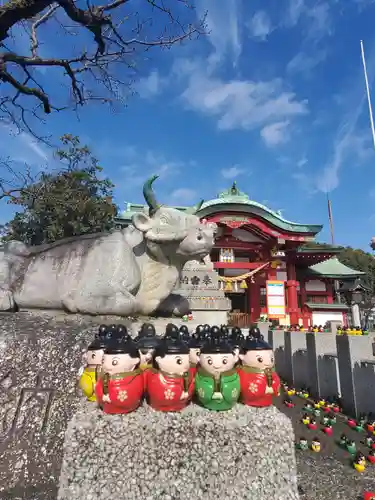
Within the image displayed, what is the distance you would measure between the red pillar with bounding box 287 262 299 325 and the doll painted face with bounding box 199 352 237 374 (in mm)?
13781

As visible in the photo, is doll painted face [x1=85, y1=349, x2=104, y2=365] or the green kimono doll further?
doll painted face [x1=85, y1=349, x2=104, y2=365]

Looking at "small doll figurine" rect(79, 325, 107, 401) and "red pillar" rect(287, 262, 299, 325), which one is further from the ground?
"red pillar" rect(287, 262, 299, 325)

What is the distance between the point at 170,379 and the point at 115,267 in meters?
1.49

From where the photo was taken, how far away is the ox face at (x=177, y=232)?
2895 millimetres

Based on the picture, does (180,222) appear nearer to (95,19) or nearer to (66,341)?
(66,341)

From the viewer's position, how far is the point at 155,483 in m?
1.42

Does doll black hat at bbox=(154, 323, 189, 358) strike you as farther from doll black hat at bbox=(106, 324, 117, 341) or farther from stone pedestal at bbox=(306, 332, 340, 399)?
stone pedestal at bbox=(306, 332, 340, 399)

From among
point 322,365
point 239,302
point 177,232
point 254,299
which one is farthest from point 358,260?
point 177,232

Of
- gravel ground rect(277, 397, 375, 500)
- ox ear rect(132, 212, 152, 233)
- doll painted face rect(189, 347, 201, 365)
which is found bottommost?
gravel ground rect(277, 397, 375, 500)

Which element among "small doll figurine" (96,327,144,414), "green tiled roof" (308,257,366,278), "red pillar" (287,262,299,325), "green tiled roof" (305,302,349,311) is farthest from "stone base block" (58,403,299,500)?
"green tiled roof" (308,257,366,278)

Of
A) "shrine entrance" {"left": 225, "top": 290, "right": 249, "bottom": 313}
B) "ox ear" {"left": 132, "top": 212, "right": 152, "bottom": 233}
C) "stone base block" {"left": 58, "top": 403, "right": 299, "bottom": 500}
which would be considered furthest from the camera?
"shrine entrance" {"left": 225, "top": 290, "right": 249, "bottom": 313}

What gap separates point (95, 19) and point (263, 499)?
6.15 m

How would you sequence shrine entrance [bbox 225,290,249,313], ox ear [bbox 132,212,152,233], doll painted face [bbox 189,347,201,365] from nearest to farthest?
doll painted face [bbox 189,347,201,365], ox ear [bbox 132,212,152,233], shrine entrance [bbox 225,290,249,313]

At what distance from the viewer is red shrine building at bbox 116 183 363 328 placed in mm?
14008
